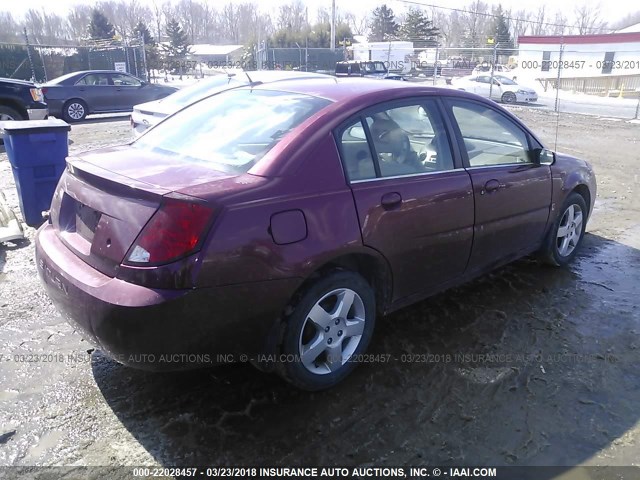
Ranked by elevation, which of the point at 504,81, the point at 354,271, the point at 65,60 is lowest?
the point at 354,271

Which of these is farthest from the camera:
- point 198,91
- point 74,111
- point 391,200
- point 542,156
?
point 74,111

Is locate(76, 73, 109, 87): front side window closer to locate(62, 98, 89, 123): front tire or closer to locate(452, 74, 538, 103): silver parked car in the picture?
locate(62, 98, 89, 123): front tire

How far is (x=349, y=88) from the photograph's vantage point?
3326mm

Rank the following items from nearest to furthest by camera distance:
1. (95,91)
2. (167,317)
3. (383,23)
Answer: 1. (167,317)
2. (95,91)
3. (383,23)

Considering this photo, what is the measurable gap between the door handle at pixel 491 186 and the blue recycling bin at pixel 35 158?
417 cm

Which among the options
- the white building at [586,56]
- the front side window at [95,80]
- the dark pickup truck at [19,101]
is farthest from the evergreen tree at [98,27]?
→ the dark pickup truck at [19,101]

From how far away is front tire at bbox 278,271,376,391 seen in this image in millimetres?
2746

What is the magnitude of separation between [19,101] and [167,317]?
10721 mm

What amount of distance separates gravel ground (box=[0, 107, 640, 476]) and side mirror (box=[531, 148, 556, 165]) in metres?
1.05

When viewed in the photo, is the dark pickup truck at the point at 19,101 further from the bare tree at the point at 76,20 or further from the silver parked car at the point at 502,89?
the bare tree at the point at 76,20

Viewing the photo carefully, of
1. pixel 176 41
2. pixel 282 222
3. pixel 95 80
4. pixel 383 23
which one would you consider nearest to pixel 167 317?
pixel 282 222

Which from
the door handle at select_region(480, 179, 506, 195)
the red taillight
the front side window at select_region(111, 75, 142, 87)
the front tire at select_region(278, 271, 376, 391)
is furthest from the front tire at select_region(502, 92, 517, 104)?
the red taillight

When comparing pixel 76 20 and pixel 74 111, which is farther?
pixel 76 20

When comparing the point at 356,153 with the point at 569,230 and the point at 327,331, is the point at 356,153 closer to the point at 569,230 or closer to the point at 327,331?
the point at 327,331
